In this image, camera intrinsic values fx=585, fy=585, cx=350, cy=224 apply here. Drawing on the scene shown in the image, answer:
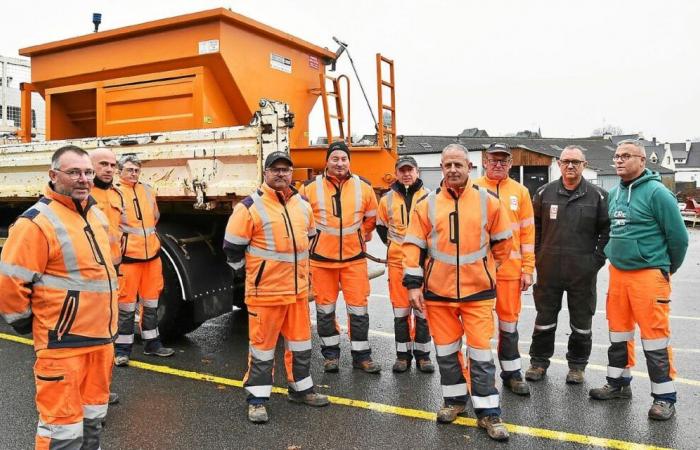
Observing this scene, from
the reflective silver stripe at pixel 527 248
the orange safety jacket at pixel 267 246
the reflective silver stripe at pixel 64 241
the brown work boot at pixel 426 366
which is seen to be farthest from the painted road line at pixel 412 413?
the reflective silver stripe at pixel 64 241

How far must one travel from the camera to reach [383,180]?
17.3 ft

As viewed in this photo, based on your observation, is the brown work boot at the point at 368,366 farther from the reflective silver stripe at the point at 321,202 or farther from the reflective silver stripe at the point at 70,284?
the reflective silver stripe at the point at 70,284

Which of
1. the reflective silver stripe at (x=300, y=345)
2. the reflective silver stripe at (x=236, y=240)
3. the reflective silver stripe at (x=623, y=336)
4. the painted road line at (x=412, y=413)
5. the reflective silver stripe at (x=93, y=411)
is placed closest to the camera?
the reflective silver stripe at (x=93, y=411)

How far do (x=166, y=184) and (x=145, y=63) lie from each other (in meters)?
1.27

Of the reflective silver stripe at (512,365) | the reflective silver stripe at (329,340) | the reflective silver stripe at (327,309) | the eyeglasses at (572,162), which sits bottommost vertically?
the reflective silver stripe at (512,365)

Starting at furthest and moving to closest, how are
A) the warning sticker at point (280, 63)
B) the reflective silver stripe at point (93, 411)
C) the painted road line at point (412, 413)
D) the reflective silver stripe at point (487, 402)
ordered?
the warning sticker at point (280, 63), the reflective silver stripe at point (487, 402), the painted road line at point (412, 413), the reflective silver stripe at point (93, 411)

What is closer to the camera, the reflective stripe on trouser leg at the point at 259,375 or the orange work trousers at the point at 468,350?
the orange work trousers at the point at 468,350

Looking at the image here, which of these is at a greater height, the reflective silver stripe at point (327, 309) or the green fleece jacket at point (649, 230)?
the green fleece jacket at point (649, 230)

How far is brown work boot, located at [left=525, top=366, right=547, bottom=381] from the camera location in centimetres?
A: 440

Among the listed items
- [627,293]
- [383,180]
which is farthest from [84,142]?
[627,293]

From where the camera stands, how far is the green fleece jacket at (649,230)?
378cm

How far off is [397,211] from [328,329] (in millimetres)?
1103

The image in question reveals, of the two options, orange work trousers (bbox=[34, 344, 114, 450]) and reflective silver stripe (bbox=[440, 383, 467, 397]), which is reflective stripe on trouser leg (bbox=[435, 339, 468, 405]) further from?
orange work trousers (bbox=[34, 344, 114, 450])

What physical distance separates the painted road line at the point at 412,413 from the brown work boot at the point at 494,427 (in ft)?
0.35
